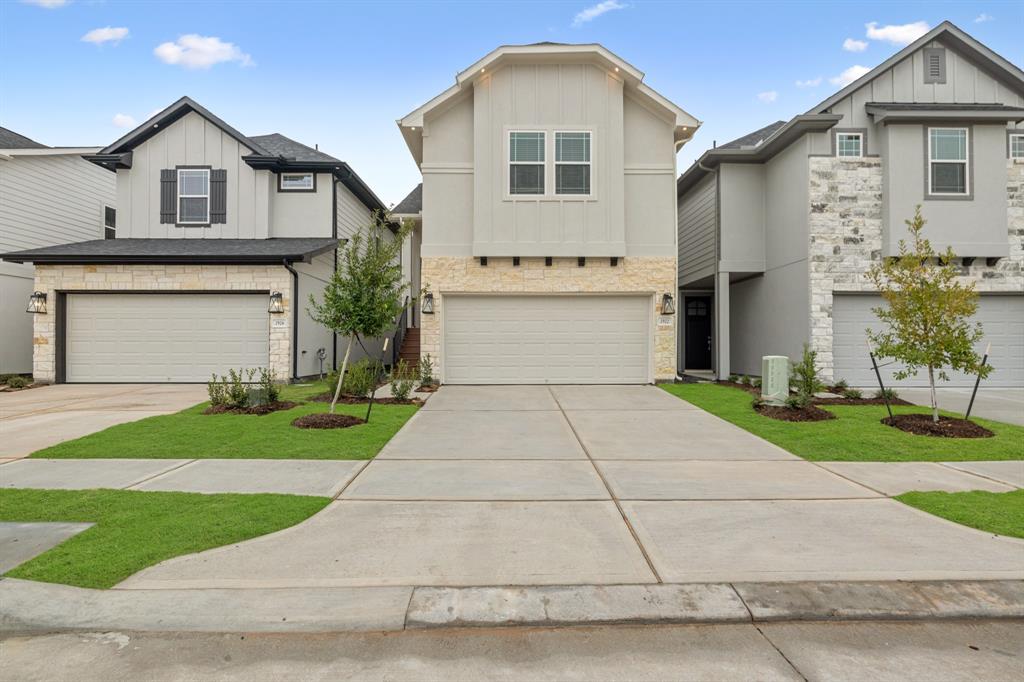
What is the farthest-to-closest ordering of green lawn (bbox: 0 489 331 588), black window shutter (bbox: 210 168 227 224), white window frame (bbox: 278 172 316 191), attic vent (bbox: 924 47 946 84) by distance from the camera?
1. white window frame (bbox: 278 172 316 191)
2. black window shutter (bbox: 210 168 227 224)
3. attic vent (bbox: 924 47 946 84)
4. green lawn (bbox: 0 489 331 588)

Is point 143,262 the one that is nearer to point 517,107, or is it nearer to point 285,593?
point 517,107

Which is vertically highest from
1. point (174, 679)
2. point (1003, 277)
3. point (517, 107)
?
point (517, 107)

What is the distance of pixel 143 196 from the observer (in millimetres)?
15180

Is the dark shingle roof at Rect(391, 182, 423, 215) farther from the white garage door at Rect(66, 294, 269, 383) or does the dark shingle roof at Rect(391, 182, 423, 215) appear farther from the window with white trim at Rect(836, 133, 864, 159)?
the window with white trim at Rect(836, 133, 864, 159)

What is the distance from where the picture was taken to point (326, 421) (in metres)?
8.19

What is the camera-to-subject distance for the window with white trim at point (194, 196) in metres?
15.3

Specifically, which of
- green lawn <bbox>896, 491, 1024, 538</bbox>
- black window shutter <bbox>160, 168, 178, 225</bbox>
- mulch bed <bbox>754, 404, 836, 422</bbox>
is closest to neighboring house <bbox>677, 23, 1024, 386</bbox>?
mulch bed <bbox>754, 404, 836, 422</bbox>

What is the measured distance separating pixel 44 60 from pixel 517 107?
13086 mm

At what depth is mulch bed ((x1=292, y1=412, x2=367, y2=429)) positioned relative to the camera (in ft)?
26.4

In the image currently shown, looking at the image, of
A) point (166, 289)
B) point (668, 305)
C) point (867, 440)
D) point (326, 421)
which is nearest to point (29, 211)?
point (166, 289)

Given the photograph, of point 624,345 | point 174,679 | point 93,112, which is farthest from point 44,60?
point 174,679

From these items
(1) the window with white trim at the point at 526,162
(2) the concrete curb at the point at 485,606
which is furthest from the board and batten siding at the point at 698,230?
(2) the concrete curb at the point at 485,606

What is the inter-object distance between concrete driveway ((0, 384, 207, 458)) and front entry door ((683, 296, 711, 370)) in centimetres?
1541

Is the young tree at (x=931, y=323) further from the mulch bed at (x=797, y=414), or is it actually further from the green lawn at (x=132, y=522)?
the green lawn at (x=132, y=522)
